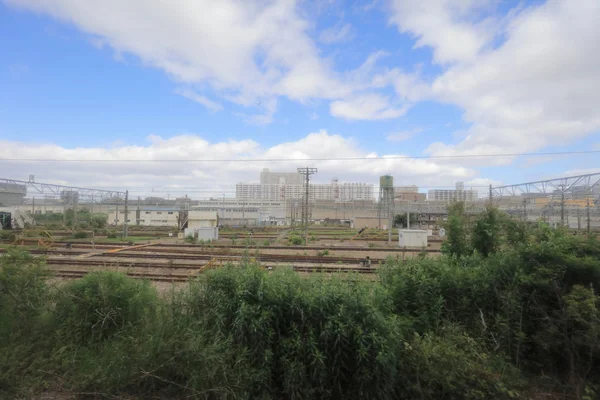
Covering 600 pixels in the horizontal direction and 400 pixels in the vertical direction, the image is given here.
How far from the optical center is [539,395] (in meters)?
4.49

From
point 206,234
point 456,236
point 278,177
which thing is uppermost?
point 278,177

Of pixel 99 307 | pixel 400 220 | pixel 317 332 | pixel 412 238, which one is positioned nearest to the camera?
pixel 317 332

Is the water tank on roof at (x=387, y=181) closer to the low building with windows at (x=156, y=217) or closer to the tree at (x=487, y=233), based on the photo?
the tree at (x=487, y=233)

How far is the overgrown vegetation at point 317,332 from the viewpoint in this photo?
4047mm

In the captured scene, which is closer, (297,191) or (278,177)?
(297,191)

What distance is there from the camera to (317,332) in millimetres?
4246

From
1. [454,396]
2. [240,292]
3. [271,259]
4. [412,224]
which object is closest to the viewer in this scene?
[454,396]

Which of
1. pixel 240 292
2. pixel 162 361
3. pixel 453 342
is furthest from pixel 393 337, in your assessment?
pixel 162 361

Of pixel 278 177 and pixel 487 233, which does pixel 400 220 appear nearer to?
pixel 487 233

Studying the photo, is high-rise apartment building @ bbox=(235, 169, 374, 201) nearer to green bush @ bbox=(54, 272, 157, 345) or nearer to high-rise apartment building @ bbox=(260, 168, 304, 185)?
high-rise apartment building @ bbox=(260, 168, 304, 185)

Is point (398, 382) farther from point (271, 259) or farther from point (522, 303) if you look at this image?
point (271, 259)

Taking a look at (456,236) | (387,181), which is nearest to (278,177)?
(387,181)

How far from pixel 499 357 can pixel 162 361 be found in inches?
201

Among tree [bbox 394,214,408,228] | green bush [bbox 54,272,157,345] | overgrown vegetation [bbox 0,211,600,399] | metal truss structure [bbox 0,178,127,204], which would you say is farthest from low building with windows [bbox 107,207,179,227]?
overgrown vegetation [bbox 0,211,600,399]
